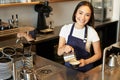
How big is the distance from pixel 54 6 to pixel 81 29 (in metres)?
1.27

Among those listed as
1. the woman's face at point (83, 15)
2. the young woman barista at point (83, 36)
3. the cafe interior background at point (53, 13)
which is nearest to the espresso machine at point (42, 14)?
the cafe interior background at point (53, 13)

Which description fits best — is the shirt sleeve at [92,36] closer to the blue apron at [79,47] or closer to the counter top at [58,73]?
the blue apron at [79,47]

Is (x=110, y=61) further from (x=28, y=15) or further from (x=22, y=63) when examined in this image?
(x=28, y=15)

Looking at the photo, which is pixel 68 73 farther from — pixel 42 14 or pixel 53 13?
pixel 53 13

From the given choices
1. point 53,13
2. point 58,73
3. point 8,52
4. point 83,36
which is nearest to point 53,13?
point 53,13

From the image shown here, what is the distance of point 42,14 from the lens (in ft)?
9.14

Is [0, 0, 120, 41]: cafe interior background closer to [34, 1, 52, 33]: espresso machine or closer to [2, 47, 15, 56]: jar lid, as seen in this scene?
[34, 1, 52, 33]: espresso machine

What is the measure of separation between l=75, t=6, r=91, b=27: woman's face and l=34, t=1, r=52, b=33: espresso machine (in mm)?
954

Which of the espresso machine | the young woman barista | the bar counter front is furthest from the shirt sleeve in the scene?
the espresso machine

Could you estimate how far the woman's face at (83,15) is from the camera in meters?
1.79

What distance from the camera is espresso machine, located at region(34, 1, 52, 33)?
270 centimetres

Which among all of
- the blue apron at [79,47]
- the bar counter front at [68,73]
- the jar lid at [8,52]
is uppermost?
the jar lid at [8,52]

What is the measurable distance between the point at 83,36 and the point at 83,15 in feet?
0.68

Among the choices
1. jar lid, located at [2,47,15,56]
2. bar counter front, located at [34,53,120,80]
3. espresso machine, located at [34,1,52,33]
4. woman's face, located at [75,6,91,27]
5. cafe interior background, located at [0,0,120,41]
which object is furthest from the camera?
espresso machine, located at [34,1,52,33]
